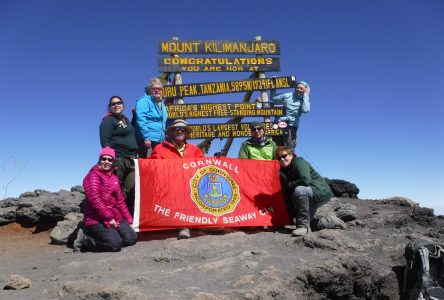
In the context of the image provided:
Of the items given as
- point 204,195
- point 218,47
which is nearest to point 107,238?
point 204,195

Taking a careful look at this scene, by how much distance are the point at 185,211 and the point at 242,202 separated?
1.06 meters

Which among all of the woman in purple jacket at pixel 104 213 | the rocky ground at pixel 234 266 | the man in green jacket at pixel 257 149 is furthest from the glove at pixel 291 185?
the woman in purple jacket at pixel 104 213

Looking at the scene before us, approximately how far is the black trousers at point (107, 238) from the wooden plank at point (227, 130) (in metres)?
4.93

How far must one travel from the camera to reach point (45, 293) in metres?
4.15

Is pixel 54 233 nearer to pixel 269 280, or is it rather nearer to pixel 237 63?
pixel 269 280

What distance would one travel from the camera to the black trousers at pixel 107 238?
5.89 meters

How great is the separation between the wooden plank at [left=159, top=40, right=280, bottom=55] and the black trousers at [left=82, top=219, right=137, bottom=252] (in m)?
6.22

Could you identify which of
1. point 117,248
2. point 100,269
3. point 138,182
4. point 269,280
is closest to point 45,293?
point 100,269

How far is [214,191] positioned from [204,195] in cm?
20

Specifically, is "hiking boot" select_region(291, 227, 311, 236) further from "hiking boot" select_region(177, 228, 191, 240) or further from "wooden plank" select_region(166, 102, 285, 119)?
"wooden plank" select_region(166, 102, 285, 119)

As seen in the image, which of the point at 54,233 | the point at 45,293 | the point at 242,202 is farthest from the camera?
the point at 54,233

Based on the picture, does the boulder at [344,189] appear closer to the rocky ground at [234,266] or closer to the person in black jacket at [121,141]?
the rocky ground at [234,266]

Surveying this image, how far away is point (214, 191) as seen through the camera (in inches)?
278

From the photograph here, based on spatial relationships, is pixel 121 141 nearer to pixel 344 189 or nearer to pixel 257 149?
pixel 257 149
